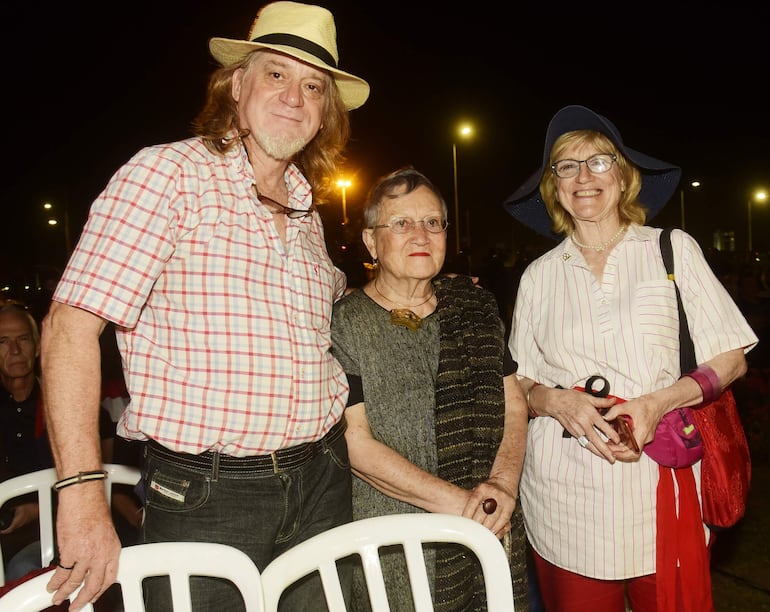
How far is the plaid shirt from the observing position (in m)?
1.61

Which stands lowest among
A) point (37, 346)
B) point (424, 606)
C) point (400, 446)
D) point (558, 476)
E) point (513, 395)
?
point (424, 606)

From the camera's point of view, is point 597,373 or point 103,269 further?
point 597,373

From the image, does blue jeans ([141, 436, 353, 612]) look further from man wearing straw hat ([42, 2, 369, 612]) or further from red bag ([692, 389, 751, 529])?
red bag ([692, 389, 751, 529])

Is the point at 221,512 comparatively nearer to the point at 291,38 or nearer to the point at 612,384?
the point at 612,384

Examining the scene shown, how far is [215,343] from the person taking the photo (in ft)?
5.73

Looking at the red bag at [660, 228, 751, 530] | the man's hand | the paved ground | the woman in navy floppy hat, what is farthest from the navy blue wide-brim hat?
the paved ground

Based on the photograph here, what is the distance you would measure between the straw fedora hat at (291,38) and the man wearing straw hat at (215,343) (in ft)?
0.03

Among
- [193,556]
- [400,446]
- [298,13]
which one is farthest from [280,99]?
[193,556]

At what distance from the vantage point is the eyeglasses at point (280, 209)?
2004 millimetres

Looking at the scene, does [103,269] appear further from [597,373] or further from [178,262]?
[597,373]

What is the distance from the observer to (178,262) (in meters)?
1.77

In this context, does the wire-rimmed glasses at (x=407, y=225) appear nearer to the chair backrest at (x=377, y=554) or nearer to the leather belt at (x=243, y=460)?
the leather belt at (x=243, y=460)

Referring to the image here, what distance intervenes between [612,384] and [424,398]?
2.33ft

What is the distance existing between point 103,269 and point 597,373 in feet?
5.73
